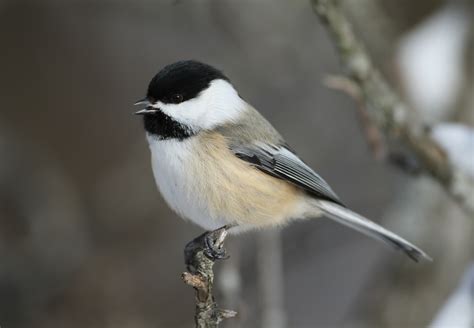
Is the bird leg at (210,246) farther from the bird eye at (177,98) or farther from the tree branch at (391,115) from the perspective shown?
the tree branch at (391,115)

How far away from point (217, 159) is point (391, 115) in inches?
31.7

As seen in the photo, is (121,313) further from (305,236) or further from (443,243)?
(443,243)

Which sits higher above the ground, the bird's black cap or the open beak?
the bird's black cap

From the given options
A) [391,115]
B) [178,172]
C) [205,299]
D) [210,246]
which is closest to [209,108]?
[178,172]

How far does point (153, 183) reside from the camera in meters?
4.12

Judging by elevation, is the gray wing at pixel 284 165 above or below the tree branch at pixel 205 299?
above

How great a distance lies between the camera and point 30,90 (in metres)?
5.36

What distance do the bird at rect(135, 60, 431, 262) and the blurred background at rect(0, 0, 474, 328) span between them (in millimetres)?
299

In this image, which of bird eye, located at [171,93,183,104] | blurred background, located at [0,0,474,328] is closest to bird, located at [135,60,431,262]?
bird eye, located at [171,93,183,104]

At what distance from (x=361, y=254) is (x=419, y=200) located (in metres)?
1.22

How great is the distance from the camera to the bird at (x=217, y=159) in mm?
2465

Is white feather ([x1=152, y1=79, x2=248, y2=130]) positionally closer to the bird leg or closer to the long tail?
the bird leg

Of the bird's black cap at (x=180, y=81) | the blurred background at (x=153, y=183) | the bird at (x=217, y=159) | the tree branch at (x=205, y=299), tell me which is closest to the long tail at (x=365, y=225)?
the bird at (x=217, y=159)

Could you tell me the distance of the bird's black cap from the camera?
240cm
